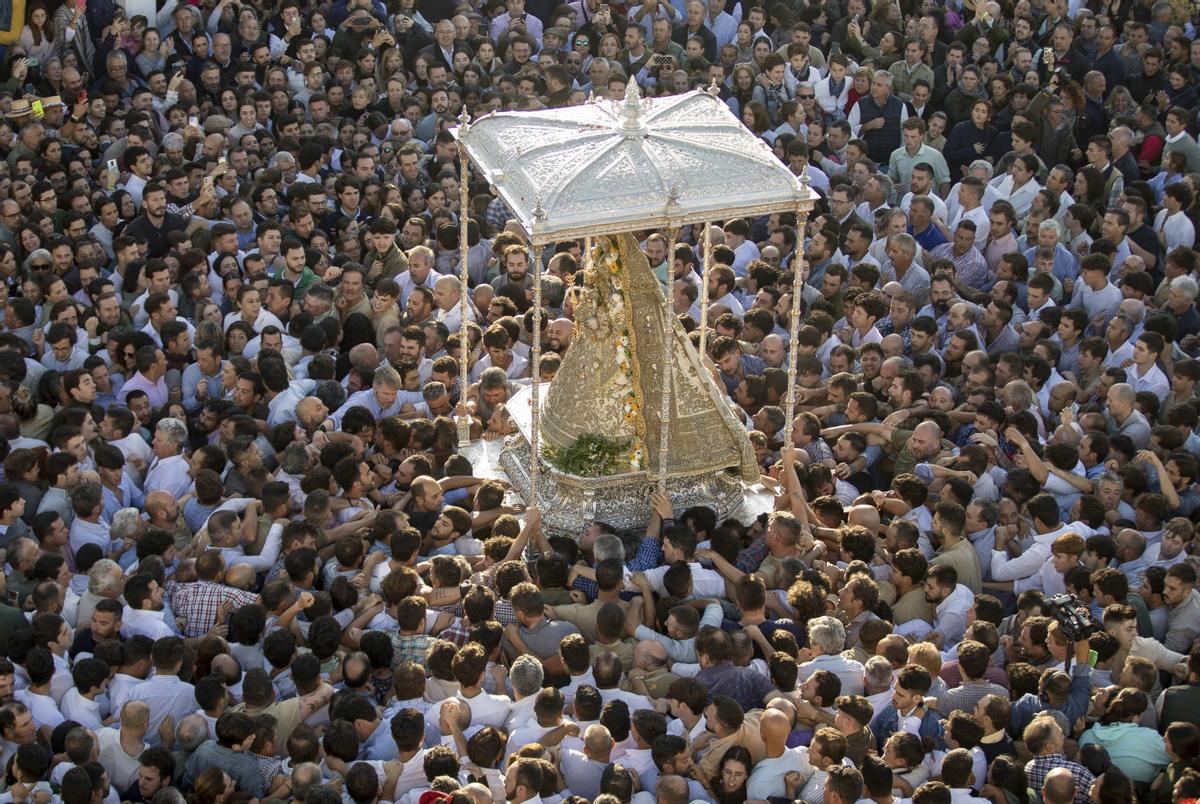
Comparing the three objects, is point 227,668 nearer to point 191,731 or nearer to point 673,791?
point 191,731

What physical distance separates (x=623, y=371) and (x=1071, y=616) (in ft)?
12.9

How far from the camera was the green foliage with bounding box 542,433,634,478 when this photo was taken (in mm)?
12016

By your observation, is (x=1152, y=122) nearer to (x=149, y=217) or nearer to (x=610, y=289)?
(x=610, y=289)

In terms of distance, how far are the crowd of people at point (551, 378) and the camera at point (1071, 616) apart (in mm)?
33

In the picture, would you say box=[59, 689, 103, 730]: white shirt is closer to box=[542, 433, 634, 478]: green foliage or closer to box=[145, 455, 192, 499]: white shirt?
box=[145, 455, 192, 499]: white shirt

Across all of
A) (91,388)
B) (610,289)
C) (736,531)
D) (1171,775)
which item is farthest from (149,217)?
(1171,775)

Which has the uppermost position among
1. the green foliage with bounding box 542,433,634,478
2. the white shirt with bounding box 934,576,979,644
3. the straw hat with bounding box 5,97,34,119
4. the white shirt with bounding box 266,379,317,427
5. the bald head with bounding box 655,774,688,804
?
the straw hat with bounding box 5,97,34,119

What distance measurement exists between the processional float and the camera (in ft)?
8.95

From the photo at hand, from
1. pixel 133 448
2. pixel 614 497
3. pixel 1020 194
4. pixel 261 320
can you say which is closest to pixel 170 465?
pixel 133 448

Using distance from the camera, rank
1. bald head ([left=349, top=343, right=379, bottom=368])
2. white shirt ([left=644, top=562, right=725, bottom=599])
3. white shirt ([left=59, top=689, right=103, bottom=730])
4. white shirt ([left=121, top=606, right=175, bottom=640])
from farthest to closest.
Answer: bald head ([left=349, top=343, right=379, bottom=368]), white shirt ([left=644, top=562, right=725, bottom=599]), white shirt ([left=121, top=606, right=175, bottom=640]), white shirt ([left=59, top=689, right=103, bottom=730])

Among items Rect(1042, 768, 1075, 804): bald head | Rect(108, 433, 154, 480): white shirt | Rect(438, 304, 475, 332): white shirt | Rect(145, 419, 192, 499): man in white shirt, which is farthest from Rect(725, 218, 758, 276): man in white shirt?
Rect(1042, 768, 1075, 804): bald head

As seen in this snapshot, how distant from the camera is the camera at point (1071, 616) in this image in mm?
9688

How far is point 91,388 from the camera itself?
12.3 meters

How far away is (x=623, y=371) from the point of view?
39.6 ft
